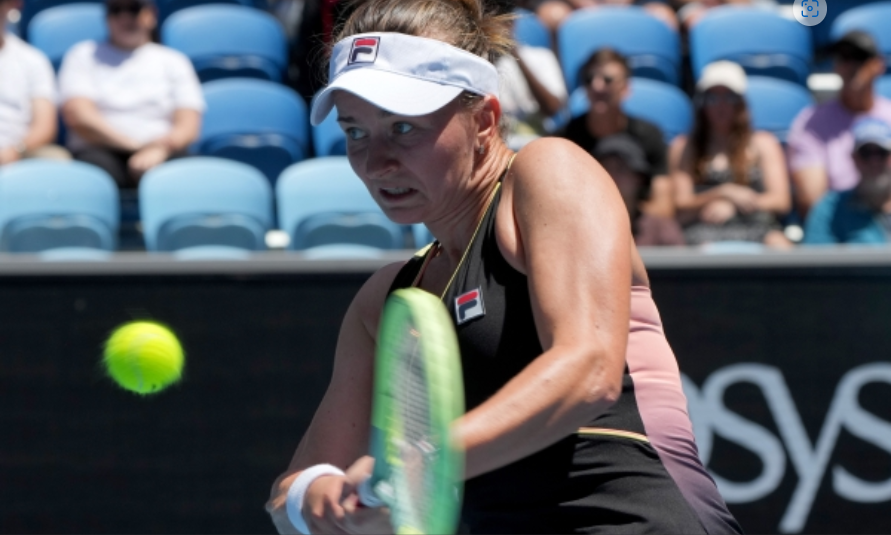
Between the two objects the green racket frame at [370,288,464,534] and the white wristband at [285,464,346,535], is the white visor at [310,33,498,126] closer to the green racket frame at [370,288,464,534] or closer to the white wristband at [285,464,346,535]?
the green racket frame at [370,288,464,534]

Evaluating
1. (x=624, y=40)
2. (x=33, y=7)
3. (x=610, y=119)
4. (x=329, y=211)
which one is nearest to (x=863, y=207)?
(x=610, y=119)

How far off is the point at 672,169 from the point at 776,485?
1791 mm

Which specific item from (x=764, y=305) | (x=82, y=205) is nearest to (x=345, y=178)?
(x=82, y=205)

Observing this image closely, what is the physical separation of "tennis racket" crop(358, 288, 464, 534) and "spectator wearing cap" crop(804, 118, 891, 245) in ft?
13.0

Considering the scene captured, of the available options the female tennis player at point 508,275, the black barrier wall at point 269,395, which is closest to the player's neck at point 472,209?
the female tennis player at point 508,275

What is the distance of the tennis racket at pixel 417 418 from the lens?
5.22ft

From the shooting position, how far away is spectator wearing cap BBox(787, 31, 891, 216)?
19.4 feet

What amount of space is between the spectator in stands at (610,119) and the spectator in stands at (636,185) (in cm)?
16

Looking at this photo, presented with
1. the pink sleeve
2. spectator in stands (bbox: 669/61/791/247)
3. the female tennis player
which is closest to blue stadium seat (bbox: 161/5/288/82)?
spectator in stands (bbox: 669/61/791/247)

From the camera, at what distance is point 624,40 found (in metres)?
7.00

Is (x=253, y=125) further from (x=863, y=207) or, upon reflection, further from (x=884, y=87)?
(x=884, y=87)

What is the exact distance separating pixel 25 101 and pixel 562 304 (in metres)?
4.81

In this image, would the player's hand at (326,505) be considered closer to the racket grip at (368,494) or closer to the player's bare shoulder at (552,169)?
the racket grip at (368,494)

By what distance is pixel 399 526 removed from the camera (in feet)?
5.73
